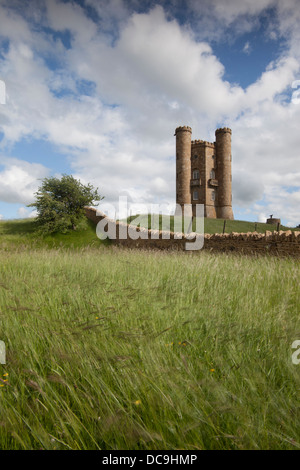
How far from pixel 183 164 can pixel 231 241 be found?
2560cm

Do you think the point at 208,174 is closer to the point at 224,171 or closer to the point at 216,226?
A: the point at 224,171

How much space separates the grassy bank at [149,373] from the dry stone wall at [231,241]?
6.11 meters

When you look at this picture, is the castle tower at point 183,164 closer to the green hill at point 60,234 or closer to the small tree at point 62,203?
the green hill at point 60,234

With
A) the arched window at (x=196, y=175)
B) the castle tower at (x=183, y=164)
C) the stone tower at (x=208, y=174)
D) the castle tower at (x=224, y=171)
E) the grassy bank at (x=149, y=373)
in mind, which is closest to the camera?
the grassy bank at (x=149, y=373)

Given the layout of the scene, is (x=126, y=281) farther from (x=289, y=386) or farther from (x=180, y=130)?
(x=180, y=130)

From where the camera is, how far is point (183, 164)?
114 feet

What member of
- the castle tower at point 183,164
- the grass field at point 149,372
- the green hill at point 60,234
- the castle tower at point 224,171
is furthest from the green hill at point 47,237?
the castle tower at point 224,171

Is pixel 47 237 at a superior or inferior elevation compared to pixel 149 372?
superior

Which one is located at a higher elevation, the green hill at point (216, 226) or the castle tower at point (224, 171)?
the castle tower at point (224, 171)

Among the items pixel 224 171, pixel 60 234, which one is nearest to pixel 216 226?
pixel 224 171

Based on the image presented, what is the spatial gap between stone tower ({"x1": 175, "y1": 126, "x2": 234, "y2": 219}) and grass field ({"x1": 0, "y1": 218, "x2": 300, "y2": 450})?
32.6 meters

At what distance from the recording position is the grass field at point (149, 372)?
1.27 meters
